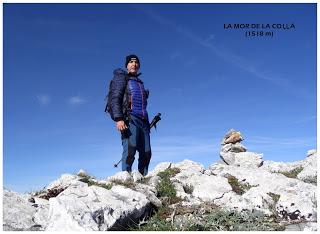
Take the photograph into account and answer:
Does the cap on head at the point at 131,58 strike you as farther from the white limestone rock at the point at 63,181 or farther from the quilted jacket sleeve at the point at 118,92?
the white limestone rock at the point at 63,181

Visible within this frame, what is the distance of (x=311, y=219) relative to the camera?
9023 millimetres

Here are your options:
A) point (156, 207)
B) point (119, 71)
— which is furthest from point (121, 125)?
point (156, 207)

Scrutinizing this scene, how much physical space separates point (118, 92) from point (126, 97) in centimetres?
30

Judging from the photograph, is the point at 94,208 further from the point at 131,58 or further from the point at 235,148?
the point at 235,148

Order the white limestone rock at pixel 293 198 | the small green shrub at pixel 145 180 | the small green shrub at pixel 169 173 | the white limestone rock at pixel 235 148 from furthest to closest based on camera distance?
the white limestone rock at pixel 235 148 < the small green shrub at pixel 169 173 < the small green shrub at pixel 145 180 < the white limestone rock at pixel 293 198

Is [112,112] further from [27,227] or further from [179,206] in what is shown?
[27,227]

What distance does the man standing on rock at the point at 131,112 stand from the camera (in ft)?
42.5

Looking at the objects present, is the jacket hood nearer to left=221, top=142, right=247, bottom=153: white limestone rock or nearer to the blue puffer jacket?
the blue puffer jacket

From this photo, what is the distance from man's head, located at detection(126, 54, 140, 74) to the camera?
13.8m

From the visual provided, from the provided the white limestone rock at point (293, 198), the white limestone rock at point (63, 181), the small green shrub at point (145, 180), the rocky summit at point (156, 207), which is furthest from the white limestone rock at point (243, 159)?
the white limestone rock at point (63, 181)

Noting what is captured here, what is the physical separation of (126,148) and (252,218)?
5190 millimetres

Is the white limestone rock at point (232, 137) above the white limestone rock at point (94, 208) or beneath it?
above

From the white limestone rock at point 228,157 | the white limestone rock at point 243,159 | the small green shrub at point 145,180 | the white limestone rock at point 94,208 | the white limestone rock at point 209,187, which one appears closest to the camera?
the white limestone rock at point 94,208

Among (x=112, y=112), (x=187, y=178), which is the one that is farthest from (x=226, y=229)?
(x=112, y=112)
